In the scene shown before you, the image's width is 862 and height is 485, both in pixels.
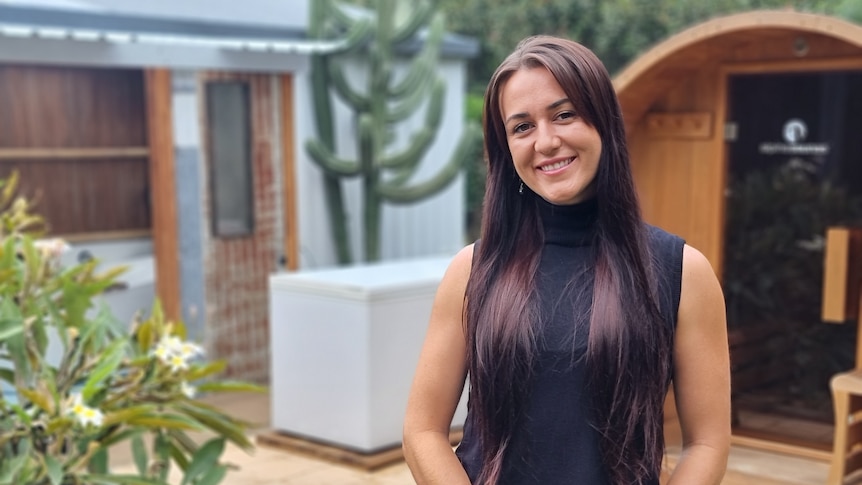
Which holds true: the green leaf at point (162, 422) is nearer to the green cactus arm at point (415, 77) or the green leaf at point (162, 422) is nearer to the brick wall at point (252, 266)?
the brick wall at point (252, 266)

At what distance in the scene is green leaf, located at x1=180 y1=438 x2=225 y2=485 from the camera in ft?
13.5

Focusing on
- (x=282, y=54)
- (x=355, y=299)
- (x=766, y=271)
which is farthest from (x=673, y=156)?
(x=282, y=54)

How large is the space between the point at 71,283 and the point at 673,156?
2.78 metres

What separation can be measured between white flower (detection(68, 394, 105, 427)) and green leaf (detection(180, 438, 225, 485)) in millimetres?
506

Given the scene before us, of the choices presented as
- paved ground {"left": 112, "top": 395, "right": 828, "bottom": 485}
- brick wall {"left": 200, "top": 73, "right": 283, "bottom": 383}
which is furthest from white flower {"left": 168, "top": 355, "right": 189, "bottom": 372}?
brick wall {"left": 200, "top": 73, "right": 283, "bottom": 383}

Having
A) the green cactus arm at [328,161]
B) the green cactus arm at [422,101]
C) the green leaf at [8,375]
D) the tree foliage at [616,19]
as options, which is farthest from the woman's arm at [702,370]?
the tree foliage at [616,19]

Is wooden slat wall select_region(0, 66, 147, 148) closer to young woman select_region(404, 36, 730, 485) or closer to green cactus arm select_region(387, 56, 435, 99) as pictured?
green cactus arm select_region(387, 56, 435, 99)

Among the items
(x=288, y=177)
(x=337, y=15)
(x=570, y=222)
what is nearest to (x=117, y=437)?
(x=570, y=222)

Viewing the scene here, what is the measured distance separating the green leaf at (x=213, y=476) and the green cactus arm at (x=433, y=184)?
4.51 metres

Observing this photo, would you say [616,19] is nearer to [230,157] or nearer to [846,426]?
[230,157]

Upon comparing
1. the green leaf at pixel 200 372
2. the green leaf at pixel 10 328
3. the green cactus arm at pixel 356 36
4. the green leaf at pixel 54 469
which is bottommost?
the green leaf at pixel 54 469

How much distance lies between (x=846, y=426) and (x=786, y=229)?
5.26ft

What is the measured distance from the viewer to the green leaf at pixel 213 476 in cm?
407

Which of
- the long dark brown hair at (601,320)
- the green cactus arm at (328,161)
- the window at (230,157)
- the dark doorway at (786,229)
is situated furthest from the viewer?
the green cactus arm at (328,161)
